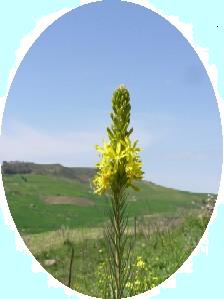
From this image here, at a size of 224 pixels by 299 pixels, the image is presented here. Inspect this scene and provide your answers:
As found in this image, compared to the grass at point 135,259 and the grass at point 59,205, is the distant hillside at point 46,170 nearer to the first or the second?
the grass at point 59,205

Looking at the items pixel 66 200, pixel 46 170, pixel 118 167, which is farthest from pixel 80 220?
pixel 118 167

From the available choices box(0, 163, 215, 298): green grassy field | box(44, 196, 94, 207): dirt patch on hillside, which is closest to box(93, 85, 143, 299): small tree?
box(0, 163, 215, 298): green grassy field

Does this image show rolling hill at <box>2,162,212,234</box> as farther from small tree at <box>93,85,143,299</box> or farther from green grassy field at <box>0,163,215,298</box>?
small tree at <box>93,85,143,299</box>

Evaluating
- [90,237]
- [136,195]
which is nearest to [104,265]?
[90,237]

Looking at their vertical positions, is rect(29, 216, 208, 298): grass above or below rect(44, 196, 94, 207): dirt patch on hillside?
below

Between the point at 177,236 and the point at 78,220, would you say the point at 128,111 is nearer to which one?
the point at 78,220

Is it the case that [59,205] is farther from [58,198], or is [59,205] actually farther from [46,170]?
[46,170]
